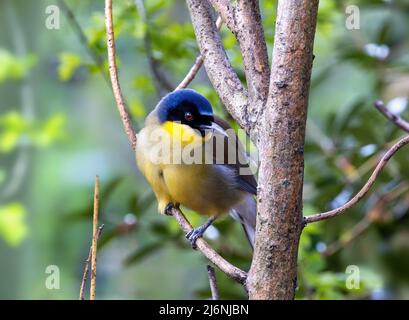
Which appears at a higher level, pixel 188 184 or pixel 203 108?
pixel 203 108

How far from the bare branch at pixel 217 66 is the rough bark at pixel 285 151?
6.4 inches

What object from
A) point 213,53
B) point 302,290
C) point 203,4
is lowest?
point 302,290

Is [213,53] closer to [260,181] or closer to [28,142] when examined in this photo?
[260,181]

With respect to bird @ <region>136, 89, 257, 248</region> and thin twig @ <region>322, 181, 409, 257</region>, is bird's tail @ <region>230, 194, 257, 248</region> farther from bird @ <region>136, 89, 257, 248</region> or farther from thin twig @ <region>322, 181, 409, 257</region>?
thin twig @ <region>322, 181, 409, 257</region>

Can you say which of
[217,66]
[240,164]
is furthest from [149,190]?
[217,66]

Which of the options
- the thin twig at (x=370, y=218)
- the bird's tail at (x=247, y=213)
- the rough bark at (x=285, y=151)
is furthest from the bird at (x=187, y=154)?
the rough bark at (x=285, y=151)

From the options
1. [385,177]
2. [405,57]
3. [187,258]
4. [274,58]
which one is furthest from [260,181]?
[187,258]

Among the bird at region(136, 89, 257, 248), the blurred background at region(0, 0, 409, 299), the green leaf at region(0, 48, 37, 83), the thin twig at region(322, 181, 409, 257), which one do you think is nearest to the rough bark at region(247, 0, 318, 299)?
the bird at region(136, 89, 257, 248)

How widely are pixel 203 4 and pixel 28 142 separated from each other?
261 cm

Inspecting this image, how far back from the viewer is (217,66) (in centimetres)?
160

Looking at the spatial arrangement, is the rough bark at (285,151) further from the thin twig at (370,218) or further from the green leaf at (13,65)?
the green leaf at (13,65)

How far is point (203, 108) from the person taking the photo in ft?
7.47

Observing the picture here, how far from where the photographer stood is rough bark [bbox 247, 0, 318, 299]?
50.2 inches

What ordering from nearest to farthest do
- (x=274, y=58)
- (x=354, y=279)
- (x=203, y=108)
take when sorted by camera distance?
(x=274, y=58), (x=203, y=108), (x=354, y=279)
